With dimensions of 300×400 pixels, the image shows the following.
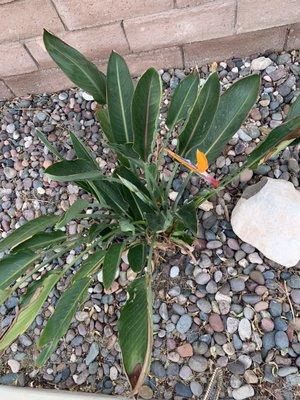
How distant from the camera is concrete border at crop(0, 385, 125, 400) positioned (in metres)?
1.16

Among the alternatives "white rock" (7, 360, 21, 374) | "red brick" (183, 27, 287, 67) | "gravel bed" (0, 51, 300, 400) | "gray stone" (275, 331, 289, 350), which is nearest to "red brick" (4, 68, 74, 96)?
"gravel bed" (0, 51, 300, 400)

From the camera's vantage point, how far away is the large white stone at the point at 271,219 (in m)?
1.14

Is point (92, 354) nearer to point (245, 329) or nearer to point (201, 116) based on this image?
point (245, 329)

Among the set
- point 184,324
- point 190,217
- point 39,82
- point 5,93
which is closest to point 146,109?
point 190,217

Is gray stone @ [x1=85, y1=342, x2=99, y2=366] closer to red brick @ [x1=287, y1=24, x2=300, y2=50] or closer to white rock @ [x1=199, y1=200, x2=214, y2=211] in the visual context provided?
white rock @ [x1=199, y1=200, x2=214, y2=211]

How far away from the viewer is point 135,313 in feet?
2.75

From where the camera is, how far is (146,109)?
36.1 inches

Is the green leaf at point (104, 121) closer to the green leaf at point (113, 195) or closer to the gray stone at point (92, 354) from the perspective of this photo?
the green leaf at point (113, 195)

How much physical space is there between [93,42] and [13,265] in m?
0.73

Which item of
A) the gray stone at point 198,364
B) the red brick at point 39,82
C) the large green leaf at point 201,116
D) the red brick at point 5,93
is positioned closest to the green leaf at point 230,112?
the large green leaf at point 201,116

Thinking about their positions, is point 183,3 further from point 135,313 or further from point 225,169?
point 135,313

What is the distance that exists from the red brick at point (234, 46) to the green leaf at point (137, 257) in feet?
2.19

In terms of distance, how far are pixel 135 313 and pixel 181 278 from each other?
0.41 metres

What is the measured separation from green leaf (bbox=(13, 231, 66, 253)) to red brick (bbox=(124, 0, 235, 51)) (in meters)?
0.64
